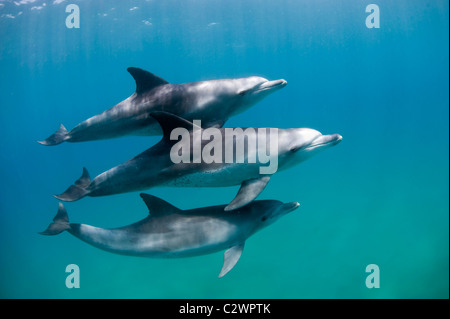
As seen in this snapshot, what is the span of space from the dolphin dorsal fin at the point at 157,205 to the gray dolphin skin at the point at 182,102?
3.49 feet

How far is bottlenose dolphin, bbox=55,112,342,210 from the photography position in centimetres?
401

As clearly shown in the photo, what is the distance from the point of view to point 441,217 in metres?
15.2

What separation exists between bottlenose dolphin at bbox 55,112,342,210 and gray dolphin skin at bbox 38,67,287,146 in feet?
1.37

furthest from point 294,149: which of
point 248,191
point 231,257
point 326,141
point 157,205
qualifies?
point 157,205

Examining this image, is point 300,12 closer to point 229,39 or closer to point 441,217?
point 229,39

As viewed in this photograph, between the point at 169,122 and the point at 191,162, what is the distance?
63cm

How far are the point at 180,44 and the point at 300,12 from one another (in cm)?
1315

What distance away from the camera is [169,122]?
13.0 ft

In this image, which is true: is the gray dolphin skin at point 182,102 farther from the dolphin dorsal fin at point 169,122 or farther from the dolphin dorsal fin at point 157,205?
the dolphin dorsal fin at point 157,205

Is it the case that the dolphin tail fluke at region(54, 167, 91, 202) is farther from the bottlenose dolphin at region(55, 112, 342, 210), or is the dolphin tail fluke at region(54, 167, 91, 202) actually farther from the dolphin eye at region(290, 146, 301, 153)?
the dolphin eye at region(290, 146, 301, 153)

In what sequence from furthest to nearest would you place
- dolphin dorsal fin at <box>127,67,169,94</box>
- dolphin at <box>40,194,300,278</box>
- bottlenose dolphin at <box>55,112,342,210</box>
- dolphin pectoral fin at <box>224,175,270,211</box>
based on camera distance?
dolphin dorsal fin at <box>127,67,169,94</box> → dolphin at <box>40,194,300,278</box> → bottlenose dolphin at <box>55,112,342,210</box> → dolphin pectoral fin at <box>224,175,270,211</box>

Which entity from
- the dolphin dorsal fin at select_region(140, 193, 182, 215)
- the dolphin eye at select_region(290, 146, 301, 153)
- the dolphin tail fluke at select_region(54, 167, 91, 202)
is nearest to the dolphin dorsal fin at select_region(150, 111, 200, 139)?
the dolphin dorsal fin at select_region(140, 193, 182, 215)

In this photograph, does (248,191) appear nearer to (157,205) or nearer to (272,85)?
(157,205)
